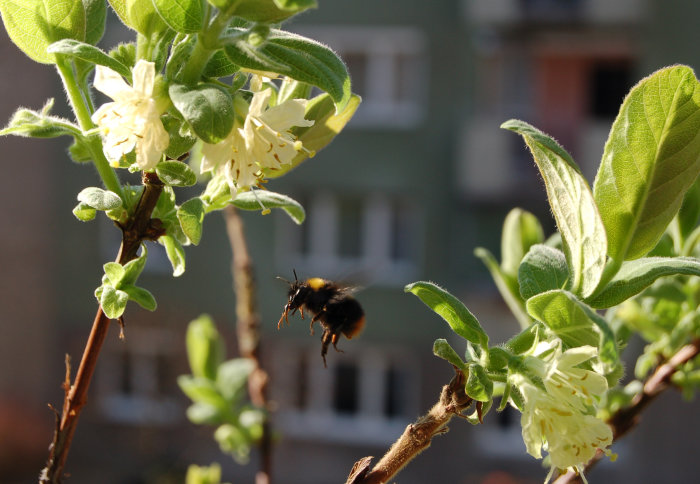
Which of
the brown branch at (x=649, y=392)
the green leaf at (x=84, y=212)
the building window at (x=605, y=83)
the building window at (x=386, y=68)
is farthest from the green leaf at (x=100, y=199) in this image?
the building window at (x=605, y=83)

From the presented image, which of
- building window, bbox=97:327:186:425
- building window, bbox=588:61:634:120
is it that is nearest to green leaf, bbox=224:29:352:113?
building window, bbox=588:61:634:120

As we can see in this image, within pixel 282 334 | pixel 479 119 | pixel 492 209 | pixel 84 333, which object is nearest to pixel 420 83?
pixel 479 119

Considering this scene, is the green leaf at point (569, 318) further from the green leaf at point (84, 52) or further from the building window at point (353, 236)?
the building window at point (353, 236)

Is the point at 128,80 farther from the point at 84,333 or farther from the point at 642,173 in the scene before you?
the point at 84,333

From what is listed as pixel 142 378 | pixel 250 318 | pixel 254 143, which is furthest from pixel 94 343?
pixel 142 378

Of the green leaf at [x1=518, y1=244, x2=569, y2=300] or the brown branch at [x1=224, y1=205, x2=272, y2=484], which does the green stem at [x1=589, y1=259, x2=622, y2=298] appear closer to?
the green leaf at [x1=518, y1=244, x2=569, y2=300]

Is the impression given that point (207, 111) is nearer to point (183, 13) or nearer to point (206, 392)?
point (183, 13)
